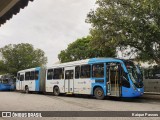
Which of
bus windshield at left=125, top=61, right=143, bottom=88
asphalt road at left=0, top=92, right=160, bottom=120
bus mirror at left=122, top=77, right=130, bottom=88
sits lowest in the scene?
asphalt road at left=0, top=92, right=160, bottom=120

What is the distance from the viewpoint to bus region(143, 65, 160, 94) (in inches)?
1014

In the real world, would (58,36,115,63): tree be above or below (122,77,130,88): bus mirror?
above

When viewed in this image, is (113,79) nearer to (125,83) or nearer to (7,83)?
(125,83)

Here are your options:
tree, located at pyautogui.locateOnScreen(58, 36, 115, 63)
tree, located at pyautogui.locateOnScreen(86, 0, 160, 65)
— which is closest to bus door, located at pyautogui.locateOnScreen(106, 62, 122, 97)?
tree, located at pyautogui.locateOnScreen(86, 0, 160, 65)

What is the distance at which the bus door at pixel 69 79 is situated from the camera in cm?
2255

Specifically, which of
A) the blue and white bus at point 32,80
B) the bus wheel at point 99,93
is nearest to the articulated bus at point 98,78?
the bus wheel at point 99,93

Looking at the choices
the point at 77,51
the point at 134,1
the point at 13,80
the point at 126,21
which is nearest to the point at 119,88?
the point at 126,21

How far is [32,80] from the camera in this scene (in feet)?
96.9

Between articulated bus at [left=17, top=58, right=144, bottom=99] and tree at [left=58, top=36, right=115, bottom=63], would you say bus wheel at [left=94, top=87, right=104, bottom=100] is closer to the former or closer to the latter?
articulated bus at [left=17, top=58, right=144, bottom=99]

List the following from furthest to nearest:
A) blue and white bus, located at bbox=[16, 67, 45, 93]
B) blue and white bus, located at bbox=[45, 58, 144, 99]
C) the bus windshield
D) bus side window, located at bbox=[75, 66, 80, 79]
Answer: blue and white bus, located at bbox=[16, 67, 45, 93], bus side window, located at bbox=[75, 66, 80, 79], the bus windshield, blue and white bus, located at bbox=[45, 58, 144, 99]

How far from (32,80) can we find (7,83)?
1030 cm

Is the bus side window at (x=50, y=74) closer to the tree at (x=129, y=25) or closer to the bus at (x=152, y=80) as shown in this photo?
the tree at (x=129, y=25)

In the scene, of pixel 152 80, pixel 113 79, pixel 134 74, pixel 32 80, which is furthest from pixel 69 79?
pixel 152 80

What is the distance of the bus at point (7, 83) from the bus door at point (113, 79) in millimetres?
22464
